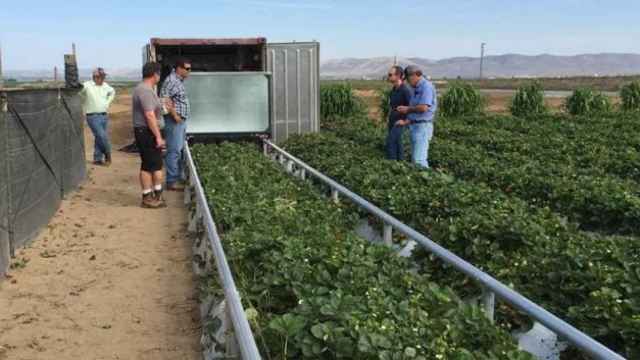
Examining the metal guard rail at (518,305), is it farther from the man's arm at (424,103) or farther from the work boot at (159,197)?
the work boot at (159,197)

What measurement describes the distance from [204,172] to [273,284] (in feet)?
17.8

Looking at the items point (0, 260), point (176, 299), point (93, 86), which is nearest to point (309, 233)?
point (176, 299)

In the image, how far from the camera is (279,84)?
52.6ft

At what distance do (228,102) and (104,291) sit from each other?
878 centimetres

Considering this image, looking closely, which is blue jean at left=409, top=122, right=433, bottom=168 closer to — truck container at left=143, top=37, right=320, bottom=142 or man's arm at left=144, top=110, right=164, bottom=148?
man's arm at left=144, top=110, right=164, bottom=148

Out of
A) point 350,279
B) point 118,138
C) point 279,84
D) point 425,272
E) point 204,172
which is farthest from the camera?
point 118,138

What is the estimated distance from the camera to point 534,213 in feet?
22.8

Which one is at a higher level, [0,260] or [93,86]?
[93,86]

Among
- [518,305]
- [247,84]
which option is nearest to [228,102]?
[247,84]

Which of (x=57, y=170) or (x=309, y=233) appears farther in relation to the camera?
(x=57, y=170)

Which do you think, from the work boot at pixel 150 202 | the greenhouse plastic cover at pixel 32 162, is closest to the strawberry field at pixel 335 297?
the greenhouse plastic cover at pixel 32 162

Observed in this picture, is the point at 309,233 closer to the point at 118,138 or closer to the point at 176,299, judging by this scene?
the point at 176,299

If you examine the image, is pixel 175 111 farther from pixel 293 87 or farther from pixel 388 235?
pixel 293 87

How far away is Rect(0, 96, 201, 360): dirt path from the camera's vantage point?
538 centimetres
